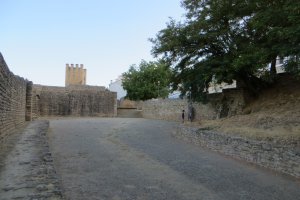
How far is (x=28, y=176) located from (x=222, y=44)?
16595 millimetres

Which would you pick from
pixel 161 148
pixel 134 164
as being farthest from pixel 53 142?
pixel 134 164

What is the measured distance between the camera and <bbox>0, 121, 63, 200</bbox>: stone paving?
6.13 meters

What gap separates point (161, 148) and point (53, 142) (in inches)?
201

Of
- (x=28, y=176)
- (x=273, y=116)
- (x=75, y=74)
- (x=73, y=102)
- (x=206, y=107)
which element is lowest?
(x=28, y=176)

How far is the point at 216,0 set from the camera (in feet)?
70.8

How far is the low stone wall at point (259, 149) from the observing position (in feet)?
37.2

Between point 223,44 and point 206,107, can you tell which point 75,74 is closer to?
point 206,107

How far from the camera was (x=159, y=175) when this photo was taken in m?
11.2

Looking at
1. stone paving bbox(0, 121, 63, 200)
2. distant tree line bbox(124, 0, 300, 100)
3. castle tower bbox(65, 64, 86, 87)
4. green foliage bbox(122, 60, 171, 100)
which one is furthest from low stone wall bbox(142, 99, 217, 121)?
castle tower bbox(65, 64, 86, 87)

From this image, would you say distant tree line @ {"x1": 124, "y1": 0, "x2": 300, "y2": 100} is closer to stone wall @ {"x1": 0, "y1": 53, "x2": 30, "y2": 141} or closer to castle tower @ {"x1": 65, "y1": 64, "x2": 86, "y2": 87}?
stone wall @ {"x1": 0, "y1": 53, "x2": 30, "y2": 141}

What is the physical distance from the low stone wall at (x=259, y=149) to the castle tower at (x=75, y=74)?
191ft

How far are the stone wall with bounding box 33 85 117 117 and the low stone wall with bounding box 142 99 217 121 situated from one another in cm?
517

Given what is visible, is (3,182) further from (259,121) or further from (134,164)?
(259,121)

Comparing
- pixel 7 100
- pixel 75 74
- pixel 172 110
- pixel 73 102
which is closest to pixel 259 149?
pixel 7 100
